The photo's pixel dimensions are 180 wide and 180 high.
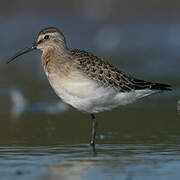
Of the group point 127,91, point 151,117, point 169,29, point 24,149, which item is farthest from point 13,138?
point 169,29

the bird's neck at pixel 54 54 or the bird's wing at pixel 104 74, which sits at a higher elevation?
the bird's neck at pixel 54 54

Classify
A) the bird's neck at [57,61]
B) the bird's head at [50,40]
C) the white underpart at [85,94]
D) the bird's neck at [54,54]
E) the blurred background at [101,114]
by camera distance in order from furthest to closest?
the bird's head at [50,40], the bird's neck at [54,54], the bird's neck at [57,61], the white underpart at [85,94], the blurred background at [101,114]

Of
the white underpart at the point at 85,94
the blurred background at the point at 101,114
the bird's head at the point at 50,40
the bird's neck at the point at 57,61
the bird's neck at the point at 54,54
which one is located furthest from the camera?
the bird's head at the point at 50,40

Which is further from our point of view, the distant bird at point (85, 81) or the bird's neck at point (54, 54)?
the bird's neck at point (54, 54)

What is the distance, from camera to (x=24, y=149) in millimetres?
10438

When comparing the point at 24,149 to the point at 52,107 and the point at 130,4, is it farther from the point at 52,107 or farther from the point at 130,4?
the point at 130,4

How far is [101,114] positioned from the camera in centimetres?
1459

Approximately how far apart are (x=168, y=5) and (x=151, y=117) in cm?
1401

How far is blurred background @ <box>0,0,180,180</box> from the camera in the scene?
927 cm

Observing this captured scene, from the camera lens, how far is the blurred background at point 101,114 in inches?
365

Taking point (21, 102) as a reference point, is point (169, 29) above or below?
above

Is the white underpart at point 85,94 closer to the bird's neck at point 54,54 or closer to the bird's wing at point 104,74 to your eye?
the bird's wing at point 104,74

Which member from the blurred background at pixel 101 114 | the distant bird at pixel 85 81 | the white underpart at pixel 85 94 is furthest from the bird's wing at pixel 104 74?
the blurred background at pixel 101 114

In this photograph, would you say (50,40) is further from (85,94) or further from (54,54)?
(85,94)
